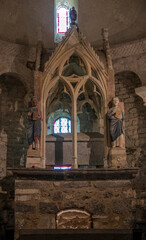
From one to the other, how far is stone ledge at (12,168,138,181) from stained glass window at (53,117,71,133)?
3505mm

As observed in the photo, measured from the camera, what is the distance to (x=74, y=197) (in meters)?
7.66

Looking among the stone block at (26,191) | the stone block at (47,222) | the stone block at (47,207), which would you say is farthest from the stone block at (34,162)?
the stone block at (47,222)

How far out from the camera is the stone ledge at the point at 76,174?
24.8 feet

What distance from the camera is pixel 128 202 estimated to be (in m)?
7.66

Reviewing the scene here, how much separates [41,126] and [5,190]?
2387 mm

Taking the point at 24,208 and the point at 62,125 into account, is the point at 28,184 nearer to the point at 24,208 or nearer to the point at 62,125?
the point at 24,208

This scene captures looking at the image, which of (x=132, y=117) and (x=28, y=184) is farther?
(x=132, y=117)

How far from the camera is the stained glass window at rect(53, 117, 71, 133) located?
11.1 meters

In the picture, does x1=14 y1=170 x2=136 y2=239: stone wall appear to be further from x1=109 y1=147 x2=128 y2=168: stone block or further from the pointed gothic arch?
the pointed gothic arch

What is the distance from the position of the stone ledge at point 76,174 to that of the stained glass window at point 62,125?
3.50m

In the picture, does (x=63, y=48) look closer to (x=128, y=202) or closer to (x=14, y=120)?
(x=14, y=120)

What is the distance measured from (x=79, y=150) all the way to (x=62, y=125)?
219cm

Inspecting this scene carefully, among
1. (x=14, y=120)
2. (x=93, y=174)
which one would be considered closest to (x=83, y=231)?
(x=93, y=174)

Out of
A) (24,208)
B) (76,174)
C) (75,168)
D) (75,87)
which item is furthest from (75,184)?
(75,87)
